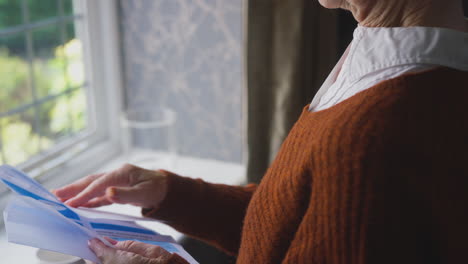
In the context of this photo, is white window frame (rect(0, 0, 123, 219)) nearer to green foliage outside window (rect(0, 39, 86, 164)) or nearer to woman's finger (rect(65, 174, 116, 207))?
green foliage outside window (rect(0, 39, 86, 164))

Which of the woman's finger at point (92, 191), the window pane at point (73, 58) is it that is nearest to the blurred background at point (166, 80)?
the window pane at point (73, 58)

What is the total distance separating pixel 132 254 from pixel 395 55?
49 centimetres

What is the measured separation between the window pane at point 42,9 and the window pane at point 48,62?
2.0 inches

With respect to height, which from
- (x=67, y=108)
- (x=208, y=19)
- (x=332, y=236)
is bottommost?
(x=67, y=108)

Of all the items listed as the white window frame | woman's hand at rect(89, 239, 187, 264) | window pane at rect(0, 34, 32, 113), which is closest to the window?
the white window frame

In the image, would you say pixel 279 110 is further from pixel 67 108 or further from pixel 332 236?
pixel 332 236

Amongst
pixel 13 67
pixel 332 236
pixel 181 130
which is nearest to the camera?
pixel 332 236

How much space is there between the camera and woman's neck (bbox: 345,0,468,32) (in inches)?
24.6

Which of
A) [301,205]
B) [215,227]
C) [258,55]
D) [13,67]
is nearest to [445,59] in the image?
[301,205]

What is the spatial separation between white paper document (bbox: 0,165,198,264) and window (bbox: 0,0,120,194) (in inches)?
28.0

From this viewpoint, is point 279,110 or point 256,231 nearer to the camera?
point 256,231

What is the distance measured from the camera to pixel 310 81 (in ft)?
4.75

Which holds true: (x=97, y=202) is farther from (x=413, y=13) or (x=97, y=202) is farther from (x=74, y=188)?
(x=413, y=13)

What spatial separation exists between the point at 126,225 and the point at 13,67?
1.70 m
